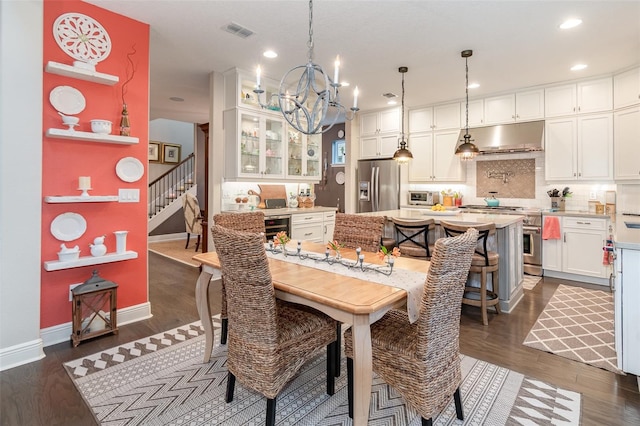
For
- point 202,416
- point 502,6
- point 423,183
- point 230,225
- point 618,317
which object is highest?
point 502,6

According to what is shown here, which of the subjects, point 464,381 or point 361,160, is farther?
point 361,160

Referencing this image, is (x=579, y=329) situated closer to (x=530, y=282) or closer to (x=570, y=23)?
(x=530, y=282)

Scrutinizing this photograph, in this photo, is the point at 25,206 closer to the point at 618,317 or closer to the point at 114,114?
the point at 114,114

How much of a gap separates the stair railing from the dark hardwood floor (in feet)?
17.5

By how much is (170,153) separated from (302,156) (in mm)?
5427

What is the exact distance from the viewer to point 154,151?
884cm

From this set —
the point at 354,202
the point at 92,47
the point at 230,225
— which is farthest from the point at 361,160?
the point at 92,47

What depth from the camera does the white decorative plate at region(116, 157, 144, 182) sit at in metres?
3.08

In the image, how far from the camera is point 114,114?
120 inches

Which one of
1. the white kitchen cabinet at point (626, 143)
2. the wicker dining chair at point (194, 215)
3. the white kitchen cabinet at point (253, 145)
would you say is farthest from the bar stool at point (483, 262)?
the wicker dining chair at point (194, 215)

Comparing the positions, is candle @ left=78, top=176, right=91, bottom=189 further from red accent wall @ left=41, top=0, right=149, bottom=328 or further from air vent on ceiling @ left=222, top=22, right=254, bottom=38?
air vent on ceiling @ left=222, top=22, right=254, bottom=38

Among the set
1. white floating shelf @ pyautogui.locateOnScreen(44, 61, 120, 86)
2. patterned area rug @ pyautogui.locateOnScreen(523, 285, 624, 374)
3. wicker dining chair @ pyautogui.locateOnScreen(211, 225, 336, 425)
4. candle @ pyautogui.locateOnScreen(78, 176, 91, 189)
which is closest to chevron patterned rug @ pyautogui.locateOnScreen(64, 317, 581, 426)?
wicker dining chair @ pyautogui.locateOnScreen(211, 225, 336, 425)

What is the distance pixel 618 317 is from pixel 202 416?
103 inches

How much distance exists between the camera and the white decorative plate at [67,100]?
2.70 meters
